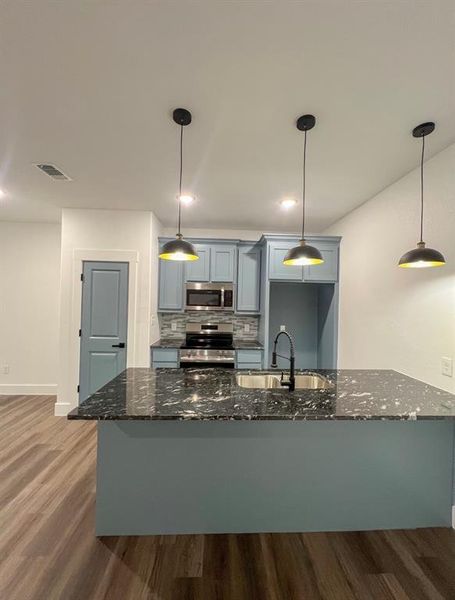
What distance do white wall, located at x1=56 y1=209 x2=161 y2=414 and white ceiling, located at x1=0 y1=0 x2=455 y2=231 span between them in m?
0.89

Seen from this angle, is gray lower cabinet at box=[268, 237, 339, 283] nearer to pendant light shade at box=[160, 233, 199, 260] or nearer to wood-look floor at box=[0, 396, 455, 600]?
pendant light shade at box=[160, 233, 199, 260]

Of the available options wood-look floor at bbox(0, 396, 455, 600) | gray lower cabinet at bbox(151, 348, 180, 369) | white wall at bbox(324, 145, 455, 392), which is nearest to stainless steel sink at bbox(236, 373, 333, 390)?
white wall at bbox(324, 145, 455, 392)

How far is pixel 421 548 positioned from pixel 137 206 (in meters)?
3.97

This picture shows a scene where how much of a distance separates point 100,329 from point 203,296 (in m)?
1.44

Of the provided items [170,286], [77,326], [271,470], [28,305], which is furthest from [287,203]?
[28,305]

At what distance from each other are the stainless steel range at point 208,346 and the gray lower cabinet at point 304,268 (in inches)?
44.3

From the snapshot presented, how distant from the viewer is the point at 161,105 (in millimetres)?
1797

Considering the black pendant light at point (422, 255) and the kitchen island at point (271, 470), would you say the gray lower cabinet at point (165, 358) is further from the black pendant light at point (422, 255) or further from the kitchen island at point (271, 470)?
the black pendant light at point (422, 255)

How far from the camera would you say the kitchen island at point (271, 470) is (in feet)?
6.08

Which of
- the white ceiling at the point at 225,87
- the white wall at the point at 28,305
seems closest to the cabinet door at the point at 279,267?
the white ceiling at the point at 225,87

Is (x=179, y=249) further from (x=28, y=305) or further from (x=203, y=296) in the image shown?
(x=28, y=305)

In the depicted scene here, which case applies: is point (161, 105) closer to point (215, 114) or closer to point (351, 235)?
point (215, 114)

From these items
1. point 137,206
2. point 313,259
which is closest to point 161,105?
point 313,259

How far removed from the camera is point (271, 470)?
191cm
